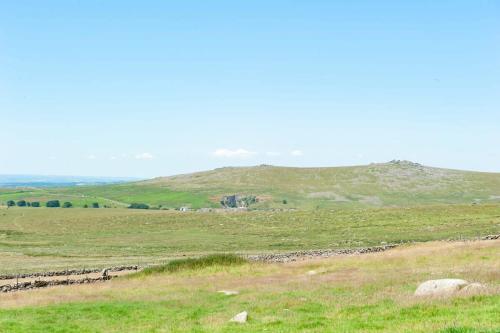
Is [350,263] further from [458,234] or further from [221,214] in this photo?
[221,214]

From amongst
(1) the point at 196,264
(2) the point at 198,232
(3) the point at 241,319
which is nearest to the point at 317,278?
(3) the point at 241,319

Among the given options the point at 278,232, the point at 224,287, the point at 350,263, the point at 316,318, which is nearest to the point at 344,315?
the point at 316,318

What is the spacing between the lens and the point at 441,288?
86.7 feet

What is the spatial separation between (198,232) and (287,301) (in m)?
98.7

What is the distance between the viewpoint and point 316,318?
2336 centimetres

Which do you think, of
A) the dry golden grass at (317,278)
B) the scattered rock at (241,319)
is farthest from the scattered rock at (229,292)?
the scattered rock at (241,319)

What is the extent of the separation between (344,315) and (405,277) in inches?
519

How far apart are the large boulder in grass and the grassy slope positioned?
177 ft

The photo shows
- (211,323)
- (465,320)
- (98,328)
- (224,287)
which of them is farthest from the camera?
(224,287)

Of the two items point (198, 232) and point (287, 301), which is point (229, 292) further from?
point (198, 232)

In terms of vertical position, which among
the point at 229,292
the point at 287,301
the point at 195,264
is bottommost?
the point at 195,264

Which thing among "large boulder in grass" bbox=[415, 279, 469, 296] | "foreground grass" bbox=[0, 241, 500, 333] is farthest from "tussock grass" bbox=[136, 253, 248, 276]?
"large boulder in grass" bbox=[415, 279, 469, 296]

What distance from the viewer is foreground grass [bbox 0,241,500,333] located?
21.5 meters

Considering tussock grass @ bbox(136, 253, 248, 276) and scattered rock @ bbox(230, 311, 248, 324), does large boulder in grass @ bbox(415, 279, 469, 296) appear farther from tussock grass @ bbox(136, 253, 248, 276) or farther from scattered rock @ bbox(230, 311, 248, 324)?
tussock grass @ bbox(136, 253, 248, 276)
